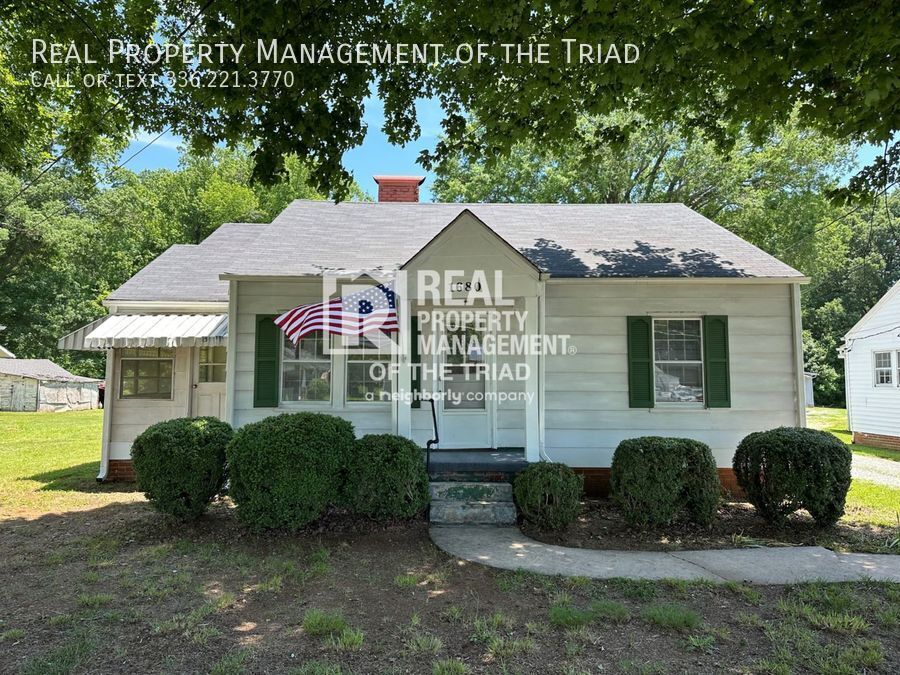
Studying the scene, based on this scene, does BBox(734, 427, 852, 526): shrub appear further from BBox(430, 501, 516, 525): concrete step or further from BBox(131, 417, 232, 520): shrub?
BBox(131, 417, 232, 520): shrub

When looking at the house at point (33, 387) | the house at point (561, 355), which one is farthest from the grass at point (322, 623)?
the house at point (33, 387)

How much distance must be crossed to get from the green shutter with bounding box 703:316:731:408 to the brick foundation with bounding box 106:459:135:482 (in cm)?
987

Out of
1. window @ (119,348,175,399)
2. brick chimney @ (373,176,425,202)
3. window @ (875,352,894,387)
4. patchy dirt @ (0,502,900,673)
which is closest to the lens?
patchy dirt @ (0,502,900,673)

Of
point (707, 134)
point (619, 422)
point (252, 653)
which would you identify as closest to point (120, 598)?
point (252, 653)

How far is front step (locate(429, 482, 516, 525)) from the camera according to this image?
641cm

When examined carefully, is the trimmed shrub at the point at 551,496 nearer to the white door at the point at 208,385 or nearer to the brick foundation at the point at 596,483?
the brick foundation at the point at 596,483

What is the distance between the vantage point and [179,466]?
5.84 metres

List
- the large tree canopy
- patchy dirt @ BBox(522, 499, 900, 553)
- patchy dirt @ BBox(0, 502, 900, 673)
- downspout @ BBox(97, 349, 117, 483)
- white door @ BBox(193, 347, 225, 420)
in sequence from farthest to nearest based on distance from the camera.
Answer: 1. white door @ BBox(193, 347, 225, 420)
2. downspout @ BBox(97, 349, 117, 483)
3. patchy dirt @ BBox(522, 499, 900, 553)
4. the large tree canopy
5. patchy dirt @ BBox(0, 502, 900, 673)

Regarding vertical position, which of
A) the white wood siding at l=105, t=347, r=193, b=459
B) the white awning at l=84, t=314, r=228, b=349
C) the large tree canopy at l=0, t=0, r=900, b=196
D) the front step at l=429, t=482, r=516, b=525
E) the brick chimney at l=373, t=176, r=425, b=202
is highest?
the brick chimney at l=373, t=176, r=425, b=202

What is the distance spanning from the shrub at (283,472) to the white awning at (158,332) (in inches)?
133

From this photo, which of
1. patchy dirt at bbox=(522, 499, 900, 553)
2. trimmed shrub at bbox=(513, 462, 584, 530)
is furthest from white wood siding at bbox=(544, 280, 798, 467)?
trimmed shrub at bbox=(513, 462, 584, 530)

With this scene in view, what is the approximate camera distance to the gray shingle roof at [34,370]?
26.7 meters

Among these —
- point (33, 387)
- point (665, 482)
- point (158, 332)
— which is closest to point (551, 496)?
point (665, 482)

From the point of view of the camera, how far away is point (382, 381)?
816cm
